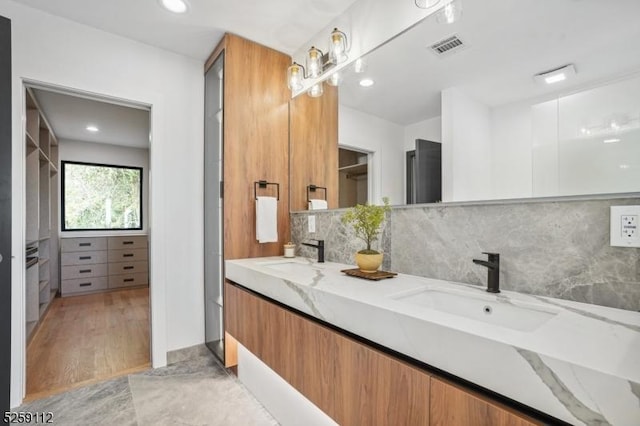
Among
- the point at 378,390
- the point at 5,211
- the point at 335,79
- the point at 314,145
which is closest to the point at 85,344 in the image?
the point at 5,211

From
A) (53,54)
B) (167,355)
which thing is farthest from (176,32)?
(167,355)

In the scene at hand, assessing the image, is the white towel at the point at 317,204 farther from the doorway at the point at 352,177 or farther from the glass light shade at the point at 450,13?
the glass light shade at the point at 450,13

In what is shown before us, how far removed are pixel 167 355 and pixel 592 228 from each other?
2643 millimetres

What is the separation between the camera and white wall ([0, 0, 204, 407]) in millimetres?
1842

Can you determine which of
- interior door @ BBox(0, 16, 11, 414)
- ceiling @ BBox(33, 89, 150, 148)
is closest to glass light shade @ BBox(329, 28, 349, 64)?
interior door @ BBox(0, 16, 11, 414)

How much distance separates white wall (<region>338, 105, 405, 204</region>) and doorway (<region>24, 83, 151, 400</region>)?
1.75 meters

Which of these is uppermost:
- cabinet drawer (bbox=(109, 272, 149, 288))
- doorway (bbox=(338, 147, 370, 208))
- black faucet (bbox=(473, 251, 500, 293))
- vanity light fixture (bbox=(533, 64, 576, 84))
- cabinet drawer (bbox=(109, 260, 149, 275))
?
vanity light fixture (bbox=(533, 64, 576, 84))

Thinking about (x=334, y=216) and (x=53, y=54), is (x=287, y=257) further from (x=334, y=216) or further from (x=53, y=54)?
(x=53, y=54)

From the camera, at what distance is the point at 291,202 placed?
8.13 feet

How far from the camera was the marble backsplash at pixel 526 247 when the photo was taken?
94 centimetres

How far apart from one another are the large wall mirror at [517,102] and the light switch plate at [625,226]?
7 cm

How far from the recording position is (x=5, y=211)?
1.50m

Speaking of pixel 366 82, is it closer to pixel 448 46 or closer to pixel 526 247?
pixel 448 46

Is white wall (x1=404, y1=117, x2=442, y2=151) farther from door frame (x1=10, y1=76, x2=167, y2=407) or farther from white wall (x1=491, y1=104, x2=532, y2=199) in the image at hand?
door frame (x1=10, y1=76, x2=167, y2=407)
